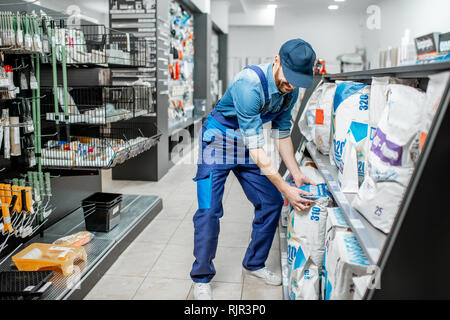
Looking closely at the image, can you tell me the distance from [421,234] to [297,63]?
3.34ft

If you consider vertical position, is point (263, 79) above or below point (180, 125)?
above

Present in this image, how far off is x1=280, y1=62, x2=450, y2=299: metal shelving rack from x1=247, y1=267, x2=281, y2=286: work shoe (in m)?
1.27

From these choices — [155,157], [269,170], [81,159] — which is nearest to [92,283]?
[81,159]

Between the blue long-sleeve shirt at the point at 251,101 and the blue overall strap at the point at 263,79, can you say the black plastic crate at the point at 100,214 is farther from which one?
the blue overall strap at the point at 263,79

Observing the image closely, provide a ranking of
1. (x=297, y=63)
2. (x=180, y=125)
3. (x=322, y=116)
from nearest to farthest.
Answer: (x=297, y=63) → (x=322, y=116) → (x=180, y=125)

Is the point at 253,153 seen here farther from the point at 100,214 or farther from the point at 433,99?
the point at 100,214

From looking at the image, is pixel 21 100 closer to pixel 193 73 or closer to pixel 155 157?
pixel 155 157

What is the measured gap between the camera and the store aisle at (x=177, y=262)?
243 cm

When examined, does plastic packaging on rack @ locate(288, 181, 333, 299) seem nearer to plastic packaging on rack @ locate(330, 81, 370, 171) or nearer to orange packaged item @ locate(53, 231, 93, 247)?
plastic packaging on rack @ locate(330, 81, 370, 171)

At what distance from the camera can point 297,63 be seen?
1.91m

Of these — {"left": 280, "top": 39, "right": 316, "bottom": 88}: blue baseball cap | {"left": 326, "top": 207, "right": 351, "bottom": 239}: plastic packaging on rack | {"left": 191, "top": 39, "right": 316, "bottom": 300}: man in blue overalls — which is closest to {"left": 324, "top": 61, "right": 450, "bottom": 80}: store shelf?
{"left": 280, "top": 39, "right": 316, "bottom": 88}: blue baseball cap

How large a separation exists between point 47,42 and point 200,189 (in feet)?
5.16

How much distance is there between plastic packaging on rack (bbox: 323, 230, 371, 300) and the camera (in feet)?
4.78

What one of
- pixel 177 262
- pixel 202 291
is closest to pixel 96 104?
pixel 177 262
